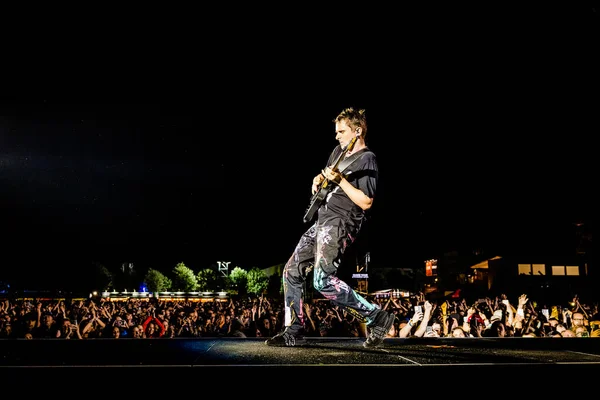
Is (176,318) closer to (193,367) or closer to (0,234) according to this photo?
(193,367)

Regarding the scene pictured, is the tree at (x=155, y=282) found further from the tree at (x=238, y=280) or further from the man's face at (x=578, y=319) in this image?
the man's face at (x=578, y=319)

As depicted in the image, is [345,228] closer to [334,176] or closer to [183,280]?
[334,176]

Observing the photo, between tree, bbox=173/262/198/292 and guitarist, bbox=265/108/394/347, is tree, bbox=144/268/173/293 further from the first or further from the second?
guitarist, bbox=265/108/394/347

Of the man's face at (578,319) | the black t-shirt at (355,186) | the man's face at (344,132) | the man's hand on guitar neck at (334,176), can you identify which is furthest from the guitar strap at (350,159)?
the man's face at (578,319)

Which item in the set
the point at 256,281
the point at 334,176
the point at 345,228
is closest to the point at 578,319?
the point at 345,228

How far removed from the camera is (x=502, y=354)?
2975 mm

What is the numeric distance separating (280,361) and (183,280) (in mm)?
97161

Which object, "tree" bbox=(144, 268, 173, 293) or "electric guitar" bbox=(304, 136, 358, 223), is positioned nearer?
"electric guitar" bbox=(304, 136, 358, 223)

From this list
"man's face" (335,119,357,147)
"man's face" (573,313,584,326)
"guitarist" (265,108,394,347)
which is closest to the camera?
"guitarist" (265,108,394,347)

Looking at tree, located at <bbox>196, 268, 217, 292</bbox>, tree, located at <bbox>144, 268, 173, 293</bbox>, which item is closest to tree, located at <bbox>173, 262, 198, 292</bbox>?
tree, located at <bbox>196, 268, 217, 292</bbox>

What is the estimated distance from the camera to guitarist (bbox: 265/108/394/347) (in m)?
3.62

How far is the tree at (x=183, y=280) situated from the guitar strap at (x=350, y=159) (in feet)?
313

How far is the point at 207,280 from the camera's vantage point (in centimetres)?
9975

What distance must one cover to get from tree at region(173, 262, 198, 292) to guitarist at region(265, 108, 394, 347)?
313 ft
